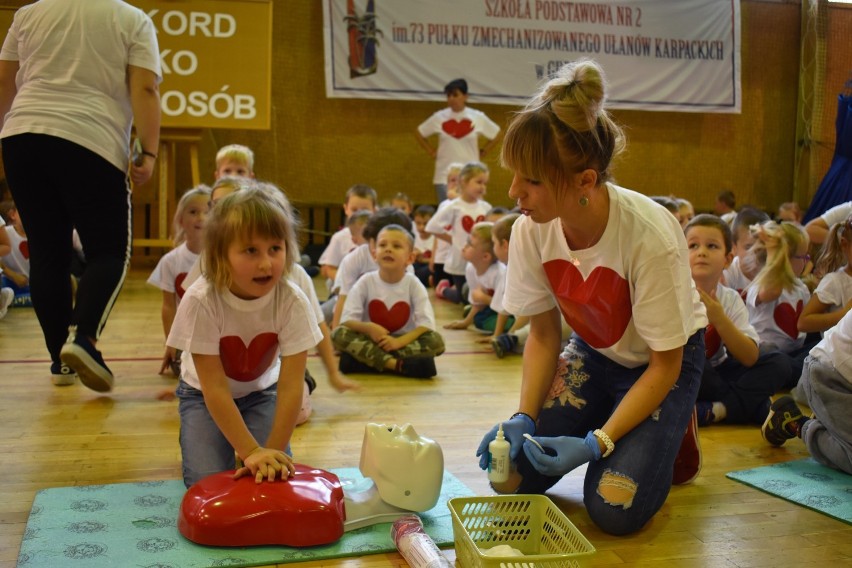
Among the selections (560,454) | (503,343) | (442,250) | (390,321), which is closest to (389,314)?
(390,321)

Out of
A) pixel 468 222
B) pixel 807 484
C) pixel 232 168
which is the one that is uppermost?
pixel 232 168

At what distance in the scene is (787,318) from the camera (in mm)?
3342

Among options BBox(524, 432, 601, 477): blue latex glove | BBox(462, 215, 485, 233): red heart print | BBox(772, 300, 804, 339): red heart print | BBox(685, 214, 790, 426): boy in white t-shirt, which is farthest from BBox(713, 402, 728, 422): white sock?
BBox(462, 215, 485, 233): red heart print

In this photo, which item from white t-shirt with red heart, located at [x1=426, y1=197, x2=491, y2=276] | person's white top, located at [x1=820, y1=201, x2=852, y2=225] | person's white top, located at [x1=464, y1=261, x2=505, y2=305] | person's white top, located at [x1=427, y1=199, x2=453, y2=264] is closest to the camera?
person's white top, located at [x1=820, y1=201, x2=852, y2=225]

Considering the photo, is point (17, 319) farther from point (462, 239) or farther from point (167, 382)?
point (462, 239)

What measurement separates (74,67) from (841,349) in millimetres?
2403

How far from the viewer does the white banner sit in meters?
7.48

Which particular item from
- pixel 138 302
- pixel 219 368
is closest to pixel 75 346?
pixel 219 368

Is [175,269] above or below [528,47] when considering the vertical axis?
below

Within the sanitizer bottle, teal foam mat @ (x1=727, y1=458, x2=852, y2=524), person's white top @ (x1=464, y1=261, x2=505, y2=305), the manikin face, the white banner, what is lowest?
teal foam mat @ (x1=727, y1=458, x2=852, y2=524)

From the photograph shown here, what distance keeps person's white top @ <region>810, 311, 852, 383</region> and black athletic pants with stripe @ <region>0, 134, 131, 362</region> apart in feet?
6.99

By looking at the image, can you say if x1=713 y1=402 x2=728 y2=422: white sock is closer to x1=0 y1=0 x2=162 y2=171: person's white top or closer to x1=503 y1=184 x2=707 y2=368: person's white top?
x1=503 y1=184 x2=707 y2=368: person's white top

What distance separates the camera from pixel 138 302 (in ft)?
16.2

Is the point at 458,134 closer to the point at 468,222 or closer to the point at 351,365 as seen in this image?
the point at 468,222
